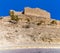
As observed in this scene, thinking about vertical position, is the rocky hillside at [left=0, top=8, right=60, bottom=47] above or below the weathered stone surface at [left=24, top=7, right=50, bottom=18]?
below

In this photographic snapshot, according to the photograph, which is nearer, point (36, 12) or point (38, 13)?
point (36, 12)

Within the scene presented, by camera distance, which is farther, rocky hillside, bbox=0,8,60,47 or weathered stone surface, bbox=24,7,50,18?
weathered stone surface, bbox=24,7,50,18

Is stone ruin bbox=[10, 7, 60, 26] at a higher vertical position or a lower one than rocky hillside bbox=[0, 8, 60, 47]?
higher

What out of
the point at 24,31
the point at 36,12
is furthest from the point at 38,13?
the point at 24,31

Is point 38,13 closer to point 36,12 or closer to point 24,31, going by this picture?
point 36,12

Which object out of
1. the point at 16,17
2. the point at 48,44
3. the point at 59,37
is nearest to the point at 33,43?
the point at 48,44

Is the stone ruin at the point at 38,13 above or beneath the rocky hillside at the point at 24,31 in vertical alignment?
above

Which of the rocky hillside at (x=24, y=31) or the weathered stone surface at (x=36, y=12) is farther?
the weathered stone surface at (x=36, y=12)

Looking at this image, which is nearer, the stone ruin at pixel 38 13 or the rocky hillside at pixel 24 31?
the rocky hillside at pixel 24 31

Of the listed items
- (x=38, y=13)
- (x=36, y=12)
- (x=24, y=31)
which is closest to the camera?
(x=24, y=31)

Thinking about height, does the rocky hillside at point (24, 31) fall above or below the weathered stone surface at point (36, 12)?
below
